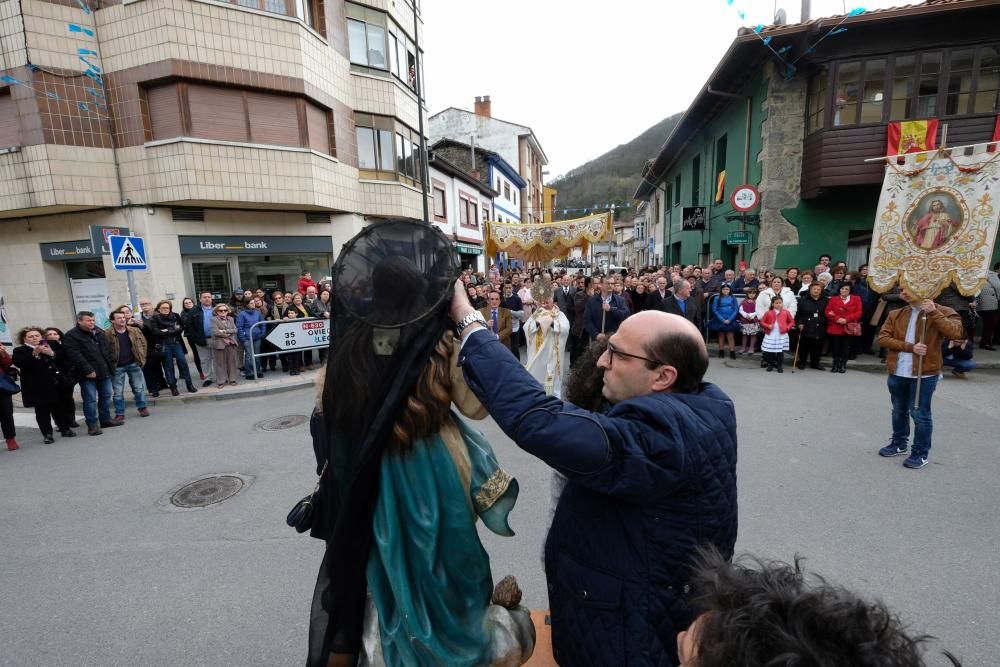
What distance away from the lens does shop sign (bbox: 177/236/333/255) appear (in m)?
12.1

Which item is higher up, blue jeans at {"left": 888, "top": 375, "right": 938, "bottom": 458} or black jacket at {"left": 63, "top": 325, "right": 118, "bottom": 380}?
black jacket at {"left": 63, "top": 325, "right": 118, "bottom": 380}

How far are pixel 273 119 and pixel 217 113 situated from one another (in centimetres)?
124

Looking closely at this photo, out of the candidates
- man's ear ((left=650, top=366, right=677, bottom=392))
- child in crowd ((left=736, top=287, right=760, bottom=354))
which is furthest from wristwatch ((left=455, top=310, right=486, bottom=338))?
child in crowd ((left=736, top=287, right=760, bottom=354))

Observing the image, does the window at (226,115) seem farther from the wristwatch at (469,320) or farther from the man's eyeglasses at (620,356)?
the man's eyeglasses at (620,356)

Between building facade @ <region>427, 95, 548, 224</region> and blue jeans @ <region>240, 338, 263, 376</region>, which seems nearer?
blue jeans @ <region>240, 338, 263, 376</region>

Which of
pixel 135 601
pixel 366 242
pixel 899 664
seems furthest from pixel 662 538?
pixel 135 601

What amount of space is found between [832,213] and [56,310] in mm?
20324

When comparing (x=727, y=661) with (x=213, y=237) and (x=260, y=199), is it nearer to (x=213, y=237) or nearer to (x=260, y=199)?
(x=260, y=199)

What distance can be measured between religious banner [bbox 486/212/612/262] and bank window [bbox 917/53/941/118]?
7.26 metres

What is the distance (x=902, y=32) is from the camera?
34.7 ft

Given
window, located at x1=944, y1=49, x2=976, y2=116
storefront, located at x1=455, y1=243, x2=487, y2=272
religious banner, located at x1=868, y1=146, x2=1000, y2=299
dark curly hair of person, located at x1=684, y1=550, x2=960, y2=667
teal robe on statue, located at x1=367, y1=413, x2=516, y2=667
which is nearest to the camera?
dark curly hair of person, located at x1=684, y1=550, x2=960, y2=667

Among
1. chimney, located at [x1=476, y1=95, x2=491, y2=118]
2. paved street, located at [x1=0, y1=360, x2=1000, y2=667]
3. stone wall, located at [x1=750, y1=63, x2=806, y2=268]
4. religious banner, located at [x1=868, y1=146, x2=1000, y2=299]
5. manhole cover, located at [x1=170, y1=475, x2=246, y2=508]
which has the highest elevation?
chimney, located at [x1=476, y1=95, x2=491, y2=118]

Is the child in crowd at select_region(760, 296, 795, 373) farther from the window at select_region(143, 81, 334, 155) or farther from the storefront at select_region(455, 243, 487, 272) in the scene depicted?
the storefront at select_region(455, 243, 487, 272)

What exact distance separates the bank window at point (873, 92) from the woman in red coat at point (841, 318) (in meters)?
5.11
